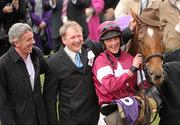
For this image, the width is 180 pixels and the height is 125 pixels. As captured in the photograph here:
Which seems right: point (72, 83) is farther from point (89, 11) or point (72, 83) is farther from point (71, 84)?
point (89, 11)

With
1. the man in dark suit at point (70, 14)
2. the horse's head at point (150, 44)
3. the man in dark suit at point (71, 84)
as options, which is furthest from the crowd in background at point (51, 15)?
the horse's head at point (150, 44)

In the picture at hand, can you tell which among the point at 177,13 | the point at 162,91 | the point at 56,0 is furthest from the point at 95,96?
the point at 56,0

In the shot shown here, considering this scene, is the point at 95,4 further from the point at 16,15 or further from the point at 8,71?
the point at 8,71

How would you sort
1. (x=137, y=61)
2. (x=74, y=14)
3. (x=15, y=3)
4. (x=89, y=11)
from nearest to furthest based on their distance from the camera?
(x=137, y=61), (x=15, y=3), (x=74, y=14), (x=89, y=11)

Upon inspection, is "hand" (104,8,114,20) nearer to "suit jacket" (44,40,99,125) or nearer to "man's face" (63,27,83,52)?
"suit jacket" (44,40,99,125)

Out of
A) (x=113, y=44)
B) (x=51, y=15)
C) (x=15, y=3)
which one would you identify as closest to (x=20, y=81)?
(x=113, y=44)

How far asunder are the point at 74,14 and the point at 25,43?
215 inches

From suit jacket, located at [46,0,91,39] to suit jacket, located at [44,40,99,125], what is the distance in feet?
16.3

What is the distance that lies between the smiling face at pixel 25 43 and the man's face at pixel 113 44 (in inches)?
36.5

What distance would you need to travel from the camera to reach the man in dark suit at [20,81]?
251 inches

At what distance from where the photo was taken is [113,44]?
20.0ft

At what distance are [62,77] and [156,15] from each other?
1.36 meters

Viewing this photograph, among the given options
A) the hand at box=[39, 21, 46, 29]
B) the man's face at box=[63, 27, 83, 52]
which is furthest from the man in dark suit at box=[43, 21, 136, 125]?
the hand at box=[39, 21, 46, 29]

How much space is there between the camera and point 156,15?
612 centimetres
